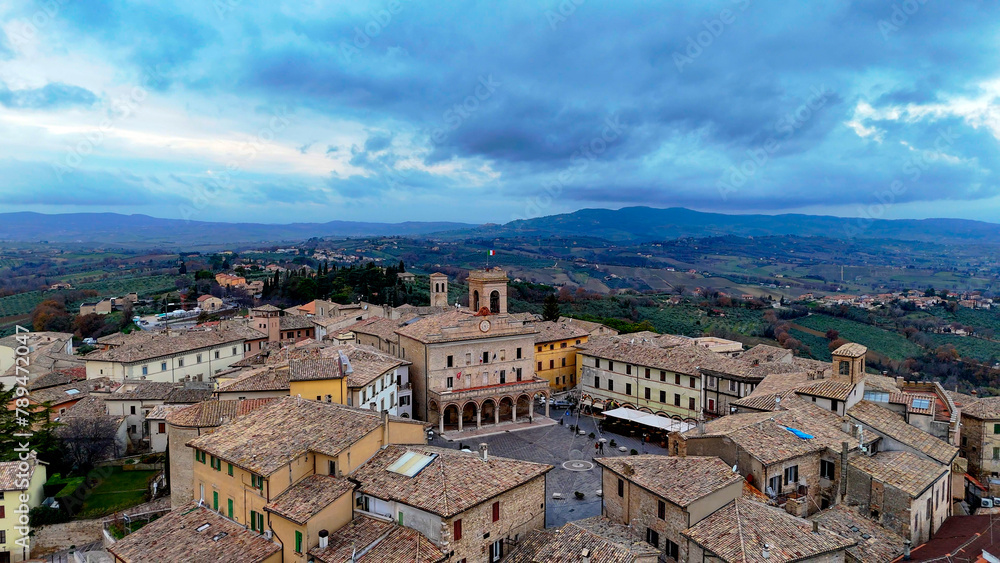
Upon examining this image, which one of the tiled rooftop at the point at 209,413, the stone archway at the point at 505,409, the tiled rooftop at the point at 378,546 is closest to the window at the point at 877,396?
the stone archway at the point at 505,409

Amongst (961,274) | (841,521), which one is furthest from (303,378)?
(961,274)

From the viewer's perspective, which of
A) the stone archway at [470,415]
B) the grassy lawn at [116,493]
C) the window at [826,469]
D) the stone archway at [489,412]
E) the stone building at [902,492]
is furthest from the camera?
the stone archway at [489,412]

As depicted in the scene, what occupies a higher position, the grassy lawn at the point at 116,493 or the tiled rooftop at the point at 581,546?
the tiled rooftop at the point at 581,546

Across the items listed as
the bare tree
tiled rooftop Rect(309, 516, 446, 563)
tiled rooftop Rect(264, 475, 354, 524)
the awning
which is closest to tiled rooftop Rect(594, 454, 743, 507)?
tiled rooftop Rect(309, 516, 446, 563)

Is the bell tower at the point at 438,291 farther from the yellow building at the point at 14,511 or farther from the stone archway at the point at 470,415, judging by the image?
the yellow building at the point at 14,511

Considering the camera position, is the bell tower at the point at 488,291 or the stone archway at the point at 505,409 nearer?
the stone archway at the point at 505,409

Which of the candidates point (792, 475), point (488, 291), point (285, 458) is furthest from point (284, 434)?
point (488, 291)

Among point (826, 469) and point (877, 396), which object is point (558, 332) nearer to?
point (877, 396)
